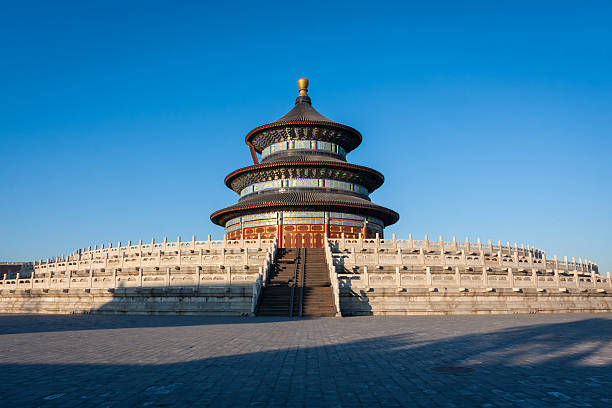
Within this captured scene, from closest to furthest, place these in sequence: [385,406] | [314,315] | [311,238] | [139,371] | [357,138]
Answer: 1. [385,406]
2. [139,371]
3. [314,315]
4. [311,238]
5. [357,138]

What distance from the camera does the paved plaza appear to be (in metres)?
6.05

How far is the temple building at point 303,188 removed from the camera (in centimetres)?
4541

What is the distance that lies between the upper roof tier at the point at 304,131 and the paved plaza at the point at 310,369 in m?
40.3

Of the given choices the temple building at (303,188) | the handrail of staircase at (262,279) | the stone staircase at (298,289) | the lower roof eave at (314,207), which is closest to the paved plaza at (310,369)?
the stone staircase at (298,289)

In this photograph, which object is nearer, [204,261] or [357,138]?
[204,261]

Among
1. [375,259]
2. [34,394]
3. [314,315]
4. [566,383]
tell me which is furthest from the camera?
[375,259]

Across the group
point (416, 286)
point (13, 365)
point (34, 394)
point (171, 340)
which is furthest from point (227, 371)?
point (416, 286)

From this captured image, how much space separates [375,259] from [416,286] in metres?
5.20

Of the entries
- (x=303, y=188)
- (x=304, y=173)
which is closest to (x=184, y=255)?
(x=303, y=188)

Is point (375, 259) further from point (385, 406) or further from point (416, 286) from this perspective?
point (385, 406)

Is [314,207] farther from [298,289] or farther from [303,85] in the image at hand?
[303,85]

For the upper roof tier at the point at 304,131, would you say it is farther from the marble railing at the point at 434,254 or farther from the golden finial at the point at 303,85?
the marble railing at the point at 434,254

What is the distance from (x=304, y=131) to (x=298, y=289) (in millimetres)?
31372

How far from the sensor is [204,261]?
1128 inches
